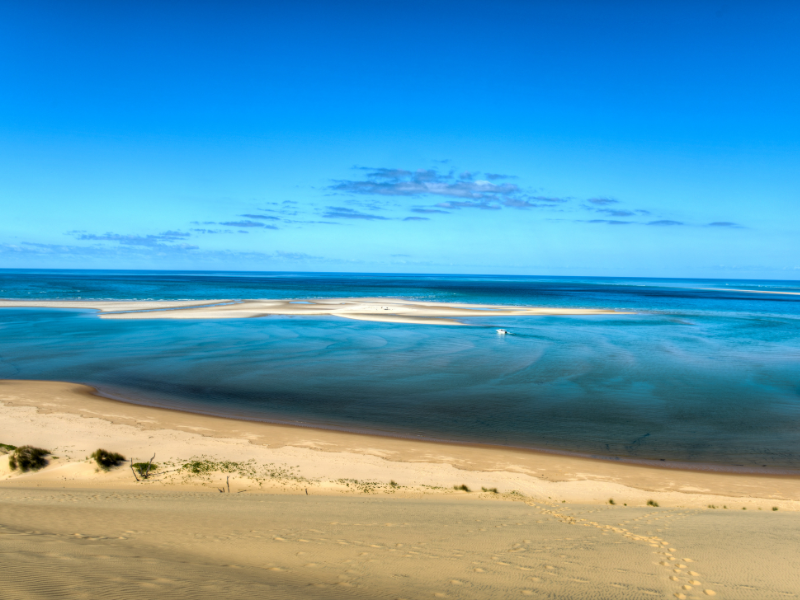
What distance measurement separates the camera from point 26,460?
11.3 meters

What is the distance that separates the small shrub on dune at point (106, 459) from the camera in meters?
11.3

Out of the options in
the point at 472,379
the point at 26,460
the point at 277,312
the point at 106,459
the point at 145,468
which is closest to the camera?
the point at 26,460

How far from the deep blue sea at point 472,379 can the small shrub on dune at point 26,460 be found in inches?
237

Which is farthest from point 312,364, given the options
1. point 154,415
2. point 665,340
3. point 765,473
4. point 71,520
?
point 665,340

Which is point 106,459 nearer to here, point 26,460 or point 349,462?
point 26,460

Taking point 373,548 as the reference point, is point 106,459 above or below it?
below

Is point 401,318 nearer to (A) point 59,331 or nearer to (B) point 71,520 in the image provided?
(A) point 59,331

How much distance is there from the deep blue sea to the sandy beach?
230 cm

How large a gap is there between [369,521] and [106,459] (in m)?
6.90

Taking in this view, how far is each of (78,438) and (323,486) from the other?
7.70 metres

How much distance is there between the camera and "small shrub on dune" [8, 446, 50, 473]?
11.2 m

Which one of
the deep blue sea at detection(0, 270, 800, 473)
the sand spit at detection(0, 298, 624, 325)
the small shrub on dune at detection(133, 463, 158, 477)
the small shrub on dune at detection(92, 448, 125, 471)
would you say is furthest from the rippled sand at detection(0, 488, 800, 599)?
the sand spit at detection(0, 298, 624, 325)

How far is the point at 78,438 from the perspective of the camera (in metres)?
13.6

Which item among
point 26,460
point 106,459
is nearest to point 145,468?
point 106,459
